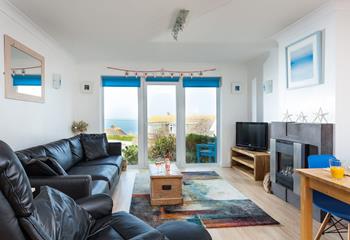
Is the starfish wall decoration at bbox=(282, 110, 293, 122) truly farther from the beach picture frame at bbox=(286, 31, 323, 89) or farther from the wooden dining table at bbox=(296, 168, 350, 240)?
the wooden dining table at bbox=(296, 168, 350, 240)

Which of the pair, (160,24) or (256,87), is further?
(256,87)

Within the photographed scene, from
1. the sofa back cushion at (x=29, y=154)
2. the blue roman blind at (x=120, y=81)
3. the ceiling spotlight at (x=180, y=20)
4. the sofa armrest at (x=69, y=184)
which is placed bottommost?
the sofa armrest at (x=69, y=184)

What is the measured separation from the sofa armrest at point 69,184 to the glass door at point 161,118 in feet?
11.1

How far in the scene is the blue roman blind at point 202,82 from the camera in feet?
18.9

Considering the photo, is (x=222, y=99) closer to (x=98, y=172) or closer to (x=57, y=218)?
(x=98, y=172)

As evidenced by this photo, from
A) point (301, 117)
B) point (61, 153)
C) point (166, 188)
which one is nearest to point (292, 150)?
point (301, 117)

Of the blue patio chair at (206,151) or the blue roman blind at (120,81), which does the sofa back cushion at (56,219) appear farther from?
the blue patio chair at (206,151)

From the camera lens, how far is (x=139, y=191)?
3973 mm

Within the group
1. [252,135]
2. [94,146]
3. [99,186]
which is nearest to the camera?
[99,186]

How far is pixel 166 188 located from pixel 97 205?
1.53 metres

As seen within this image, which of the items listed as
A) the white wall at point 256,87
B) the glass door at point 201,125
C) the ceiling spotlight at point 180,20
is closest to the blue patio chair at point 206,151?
the glass door at point 201,125

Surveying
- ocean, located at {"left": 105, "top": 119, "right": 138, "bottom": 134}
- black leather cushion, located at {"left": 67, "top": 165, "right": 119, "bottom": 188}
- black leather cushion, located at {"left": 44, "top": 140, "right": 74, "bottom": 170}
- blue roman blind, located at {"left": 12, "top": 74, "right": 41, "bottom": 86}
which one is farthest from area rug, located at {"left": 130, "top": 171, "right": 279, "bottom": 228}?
→ blue roman blind, located at {"left": 12, "top": 74, "right": 41, "bottom": 86}

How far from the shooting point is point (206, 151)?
5.99 metres

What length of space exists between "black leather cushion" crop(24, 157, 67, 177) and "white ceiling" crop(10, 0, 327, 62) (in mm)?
1711
